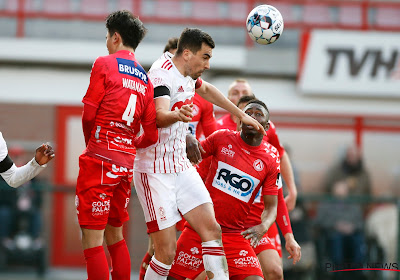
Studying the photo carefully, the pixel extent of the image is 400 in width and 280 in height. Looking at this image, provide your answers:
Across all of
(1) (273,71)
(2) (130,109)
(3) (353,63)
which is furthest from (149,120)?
(3) (353,63)

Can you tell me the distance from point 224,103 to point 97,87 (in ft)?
3.86

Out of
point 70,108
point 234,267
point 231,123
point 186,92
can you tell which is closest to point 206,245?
point 234,267

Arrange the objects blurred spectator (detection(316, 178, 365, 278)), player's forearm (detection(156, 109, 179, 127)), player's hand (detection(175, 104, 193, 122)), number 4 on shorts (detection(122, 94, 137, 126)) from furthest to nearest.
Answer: blurred spectator (detection(316, 178, 365, 278)) < number 4 on shorts (detection(122, 94, 137, 126)) < player's forearm (detection(156, 109, 179, 127)) < player's hand (detection(175, 104, 193, 122))

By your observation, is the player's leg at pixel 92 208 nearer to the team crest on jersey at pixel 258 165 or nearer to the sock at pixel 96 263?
the sock at pixel 96 263

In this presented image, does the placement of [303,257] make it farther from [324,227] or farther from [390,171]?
[390,171]

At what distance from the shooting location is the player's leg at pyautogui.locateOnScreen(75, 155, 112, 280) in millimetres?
5297

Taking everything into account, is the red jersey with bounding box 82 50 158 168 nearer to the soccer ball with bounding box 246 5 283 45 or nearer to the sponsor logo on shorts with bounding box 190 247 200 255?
the sponsor logo on shorts with bounding box 190 247 200 255

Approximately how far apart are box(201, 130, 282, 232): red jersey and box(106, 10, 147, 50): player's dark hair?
121 cm

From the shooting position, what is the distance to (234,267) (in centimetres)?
597

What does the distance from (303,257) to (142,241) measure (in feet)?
7.73

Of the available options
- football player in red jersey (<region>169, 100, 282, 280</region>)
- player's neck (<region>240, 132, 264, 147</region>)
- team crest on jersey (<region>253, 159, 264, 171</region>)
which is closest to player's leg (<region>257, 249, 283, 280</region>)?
football player in red jersey (<region>169, 100, 282, 280</region>)

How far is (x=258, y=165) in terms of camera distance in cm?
610

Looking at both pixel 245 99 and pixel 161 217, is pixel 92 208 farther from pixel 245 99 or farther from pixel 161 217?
pixel 245 99

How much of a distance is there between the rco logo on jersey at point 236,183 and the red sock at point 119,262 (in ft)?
3.23
